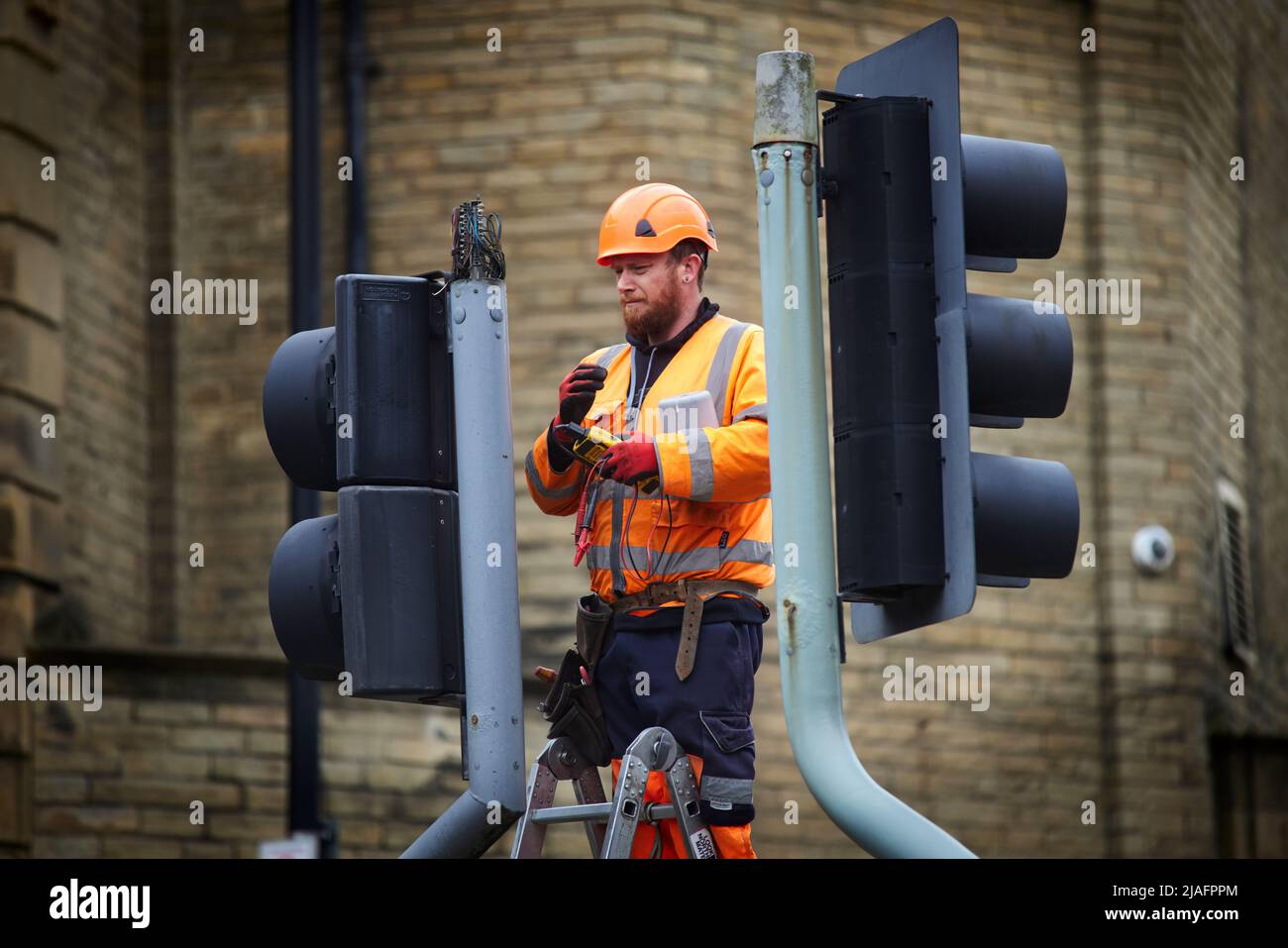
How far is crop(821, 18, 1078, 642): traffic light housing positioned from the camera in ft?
16.7

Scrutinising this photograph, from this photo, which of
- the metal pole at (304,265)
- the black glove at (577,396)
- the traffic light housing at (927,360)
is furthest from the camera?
the metal pole at (304,265)

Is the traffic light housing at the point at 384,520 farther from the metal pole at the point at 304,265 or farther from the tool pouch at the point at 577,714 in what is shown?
the metal pole at the point at 304,265

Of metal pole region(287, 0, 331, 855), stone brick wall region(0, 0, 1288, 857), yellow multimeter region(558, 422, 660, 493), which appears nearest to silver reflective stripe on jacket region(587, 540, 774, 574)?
yellow multimeter region(558, 422, 660, 493)

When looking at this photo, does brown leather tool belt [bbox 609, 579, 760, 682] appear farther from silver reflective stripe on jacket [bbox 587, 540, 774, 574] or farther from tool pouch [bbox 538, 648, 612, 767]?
tool pouch [bbox 538, 648, 612, 767]

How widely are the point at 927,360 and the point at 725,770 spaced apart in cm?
143

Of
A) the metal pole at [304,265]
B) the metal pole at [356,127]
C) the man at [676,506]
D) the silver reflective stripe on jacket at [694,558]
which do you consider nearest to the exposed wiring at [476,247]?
the man at [676,506]

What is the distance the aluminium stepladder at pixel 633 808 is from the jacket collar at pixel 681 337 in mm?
1089

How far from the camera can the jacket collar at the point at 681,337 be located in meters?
6.54

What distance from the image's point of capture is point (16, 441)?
13.6 m

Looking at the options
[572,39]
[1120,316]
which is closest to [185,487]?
[572,39]

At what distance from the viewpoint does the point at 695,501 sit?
6406mm

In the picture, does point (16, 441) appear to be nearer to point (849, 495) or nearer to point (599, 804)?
point (599, 804)

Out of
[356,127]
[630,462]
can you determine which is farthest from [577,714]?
[356,127]
